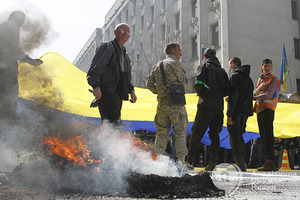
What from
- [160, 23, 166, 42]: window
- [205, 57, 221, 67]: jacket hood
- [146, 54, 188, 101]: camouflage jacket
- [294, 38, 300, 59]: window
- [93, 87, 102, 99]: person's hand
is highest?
[160, 23, 166, 42]: window

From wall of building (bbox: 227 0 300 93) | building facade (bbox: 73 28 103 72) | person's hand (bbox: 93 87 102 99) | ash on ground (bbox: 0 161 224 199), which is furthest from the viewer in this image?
building facade (bbox: 73 28 103 72)

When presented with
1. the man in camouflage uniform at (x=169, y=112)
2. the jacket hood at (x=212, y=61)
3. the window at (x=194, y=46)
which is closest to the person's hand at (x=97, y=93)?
the man in camouflage uniform at (x=169, y=112)

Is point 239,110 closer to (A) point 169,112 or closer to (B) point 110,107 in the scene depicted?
(A) point 169,112

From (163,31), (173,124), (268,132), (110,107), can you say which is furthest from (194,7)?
(110,107)

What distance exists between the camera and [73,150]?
2.56m

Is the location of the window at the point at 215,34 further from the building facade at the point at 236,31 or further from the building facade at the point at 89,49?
the building facade at the point at 89,49

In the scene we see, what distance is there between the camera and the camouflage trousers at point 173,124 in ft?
14.0

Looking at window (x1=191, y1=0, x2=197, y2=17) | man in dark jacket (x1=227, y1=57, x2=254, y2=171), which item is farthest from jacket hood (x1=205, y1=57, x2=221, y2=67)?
window (x1=191, y1=0, x2=197, y2=17)

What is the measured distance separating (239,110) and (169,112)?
1.57m

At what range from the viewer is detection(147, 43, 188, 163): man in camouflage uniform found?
4.29 m

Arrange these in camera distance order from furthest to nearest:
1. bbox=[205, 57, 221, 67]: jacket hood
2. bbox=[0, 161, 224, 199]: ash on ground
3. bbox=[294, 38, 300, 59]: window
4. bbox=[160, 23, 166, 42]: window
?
bbox=[160, 23, 166, 42]: window, bbox=[294, 38, 300, 59]: window, bbox=[205, 57, 221, 67]: jacket hood, bbox=[0, 161, 224, 199]: ash on ground

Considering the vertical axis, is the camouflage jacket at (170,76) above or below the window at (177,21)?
Answer: below

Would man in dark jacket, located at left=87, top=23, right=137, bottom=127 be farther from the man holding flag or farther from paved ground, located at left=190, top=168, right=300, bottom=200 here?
the man holding flag

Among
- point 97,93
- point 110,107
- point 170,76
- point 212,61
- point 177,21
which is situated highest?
point 177,21
